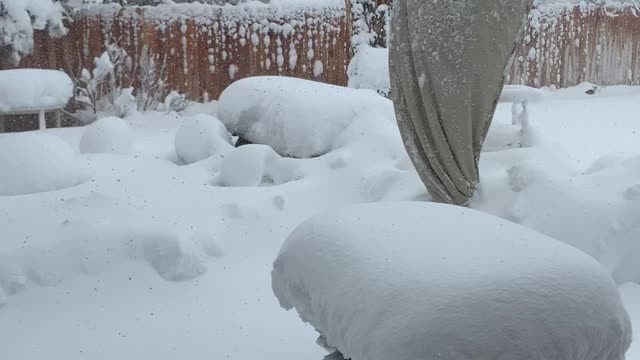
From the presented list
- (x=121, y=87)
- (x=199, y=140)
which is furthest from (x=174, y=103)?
(x=199, y=140)

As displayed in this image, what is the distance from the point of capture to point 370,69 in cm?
984

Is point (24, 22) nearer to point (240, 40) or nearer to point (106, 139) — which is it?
point (240, 40)

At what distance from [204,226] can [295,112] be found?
2.16 meters

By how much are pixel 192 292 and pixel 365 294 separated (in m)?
2.43

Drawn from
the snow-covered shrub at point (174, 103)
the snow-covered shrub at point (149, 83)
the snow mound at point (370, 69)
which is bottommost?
the snow-covered shrub at point (174, 103)

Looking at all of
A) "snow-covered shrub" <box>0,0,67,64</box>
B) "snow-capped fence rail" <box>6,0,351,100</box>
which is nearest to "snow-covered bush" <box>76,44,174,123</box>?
"snow-capped fence rail" <box>6,0,351,100</box>

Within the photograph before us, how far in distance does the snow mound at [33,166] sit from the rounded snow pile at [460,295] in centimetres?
354

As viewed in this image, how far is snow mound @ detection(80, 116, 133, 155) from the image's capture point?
745 cm

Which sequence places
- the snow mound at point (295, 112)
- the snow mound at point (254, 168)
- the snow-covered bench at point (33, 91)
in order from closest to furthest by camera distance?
the snow mound at point (254, 168) → the snow mound at point (295, 112) → the snow-covered bench at point (33, 91)

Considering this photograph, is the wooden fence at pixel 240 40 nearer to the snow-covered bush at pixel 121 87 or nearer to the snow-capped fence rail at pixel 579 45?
the snow-capped fence rail at pixel 579 45

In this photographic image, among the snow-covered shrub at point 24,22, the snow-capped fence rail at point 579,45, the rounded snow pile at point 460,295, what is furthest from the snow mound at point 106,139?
the snow-capped fence rail at point 579,45

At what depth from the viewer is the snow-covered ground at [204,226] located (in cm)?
406

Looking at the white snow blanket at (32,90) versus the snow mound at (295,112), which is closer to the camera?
the snow mound at (295,112)

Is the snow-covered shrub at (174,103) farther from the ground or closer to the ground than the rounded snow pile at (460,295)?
closer to the ground
